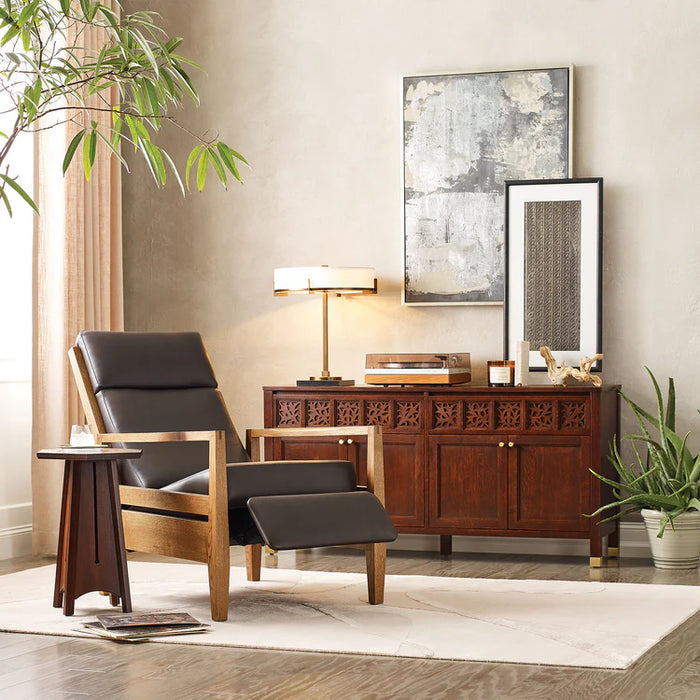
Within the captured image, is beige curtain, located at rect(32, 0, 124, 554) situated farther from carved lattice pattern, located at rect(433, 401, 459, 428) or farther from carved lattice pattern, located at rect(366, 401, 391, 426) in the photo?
carved lattice pattern, located at rect(433, 401, 459, 428)

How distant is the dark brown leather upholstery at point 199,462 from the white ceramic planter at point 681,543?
1.53 m

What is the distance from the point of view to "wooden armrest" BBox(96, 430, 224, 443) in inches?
137

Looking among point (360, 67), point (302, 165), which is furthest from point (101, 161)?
point (360, 67)

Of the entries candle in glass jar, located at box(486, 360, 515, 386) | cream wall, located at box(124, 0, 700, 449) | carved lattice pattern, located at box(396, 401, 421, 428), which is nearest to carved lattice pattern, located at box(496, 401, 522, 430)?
candle in glass jar, located at box(486, 360, 515, 386)

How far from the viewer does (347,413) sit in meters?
5.07

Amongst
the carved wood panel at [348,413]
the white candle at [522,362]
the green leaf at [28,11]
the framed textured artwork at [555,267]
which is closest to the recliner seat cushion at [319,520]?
the carved wood panel at [348,413]

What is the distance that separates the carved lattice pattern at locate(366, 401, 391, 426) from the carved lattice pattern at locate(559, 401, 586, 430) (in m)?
0.76

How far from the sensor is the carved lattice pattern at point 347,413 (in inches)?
199

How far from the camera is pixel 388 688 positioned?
274 centimetres

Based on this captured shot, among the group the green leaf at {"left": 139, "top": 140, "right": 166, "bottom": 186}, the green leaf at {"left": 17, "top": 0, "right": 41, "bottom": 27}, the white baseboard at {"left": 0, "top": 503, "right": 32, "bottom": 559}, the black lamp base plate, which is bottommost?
the white baseboard at {"left": 0, "top": 503, "right": 32, "bottom": 559}

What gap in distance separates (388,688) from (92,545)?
1265 mm

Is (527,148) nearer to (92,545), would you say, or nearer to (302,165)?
(302,165)

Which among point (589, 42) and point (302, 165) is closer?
point (589, 42)

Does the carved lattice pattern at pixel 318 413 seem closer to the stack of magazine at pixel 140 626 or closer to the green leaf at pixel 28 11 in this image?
the stack of magazine at pixel 140 626
